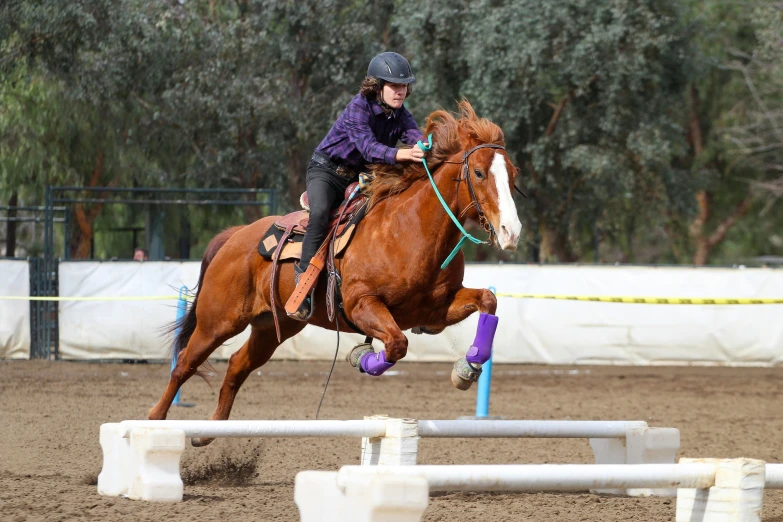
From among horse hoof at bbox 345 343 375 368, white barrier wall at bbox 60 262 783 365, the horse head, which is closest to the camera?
the horse head

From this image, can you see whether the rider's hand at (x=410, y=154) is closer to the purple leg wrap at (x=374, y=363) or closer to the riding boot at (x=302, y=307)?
the riding boot at (x=302, y=307)

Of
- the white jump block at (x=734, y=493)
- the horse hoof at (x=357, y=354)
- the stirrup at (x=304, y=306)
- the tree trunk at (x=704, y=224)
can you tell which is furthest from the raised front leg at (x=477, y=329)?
the tree trunk at (x=704, y=224)

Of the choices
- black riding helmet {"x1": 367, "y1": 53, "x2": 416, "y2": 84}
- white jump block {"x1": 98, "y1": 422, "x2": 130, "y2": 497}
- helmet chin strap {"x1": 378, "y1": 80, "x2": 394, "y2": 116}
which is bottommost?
white jump block {"x1": 98, "y1": 422, "x2": 130, "y2": 497}

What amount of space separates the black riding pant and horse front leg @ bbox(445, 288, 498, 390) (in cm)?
112

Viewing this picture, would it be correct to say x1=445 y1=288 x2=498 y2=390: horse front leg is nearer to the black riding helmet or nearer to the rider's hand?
the rider's hand

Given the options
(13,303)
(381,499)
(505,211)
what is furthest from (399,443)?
(13,303)

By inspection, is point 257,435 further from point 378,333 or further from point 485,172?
point 485,172

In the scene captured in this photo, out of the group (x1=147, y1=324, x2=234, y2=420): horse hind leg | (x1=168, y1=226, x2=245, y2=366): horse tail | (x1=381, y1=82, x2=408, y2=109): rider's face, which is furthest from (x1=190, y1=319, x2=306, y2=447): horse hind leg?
(x1=381, y1=82, x2=408, y2=109): rider's face

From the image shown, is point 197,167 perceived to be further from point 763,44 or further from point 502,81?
point 763,44

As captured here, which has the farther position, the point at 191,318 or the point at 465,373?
the point at 191,318

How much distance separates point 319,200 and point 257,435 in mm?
1823

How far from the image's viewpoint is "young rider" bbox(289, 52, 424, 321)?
6730mm

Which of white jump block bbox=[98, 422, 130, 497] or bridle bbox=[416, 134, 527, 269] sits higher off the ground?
bridle bbox=[416, 134, 527, 269]

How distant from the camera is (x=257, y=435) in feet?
19.8
